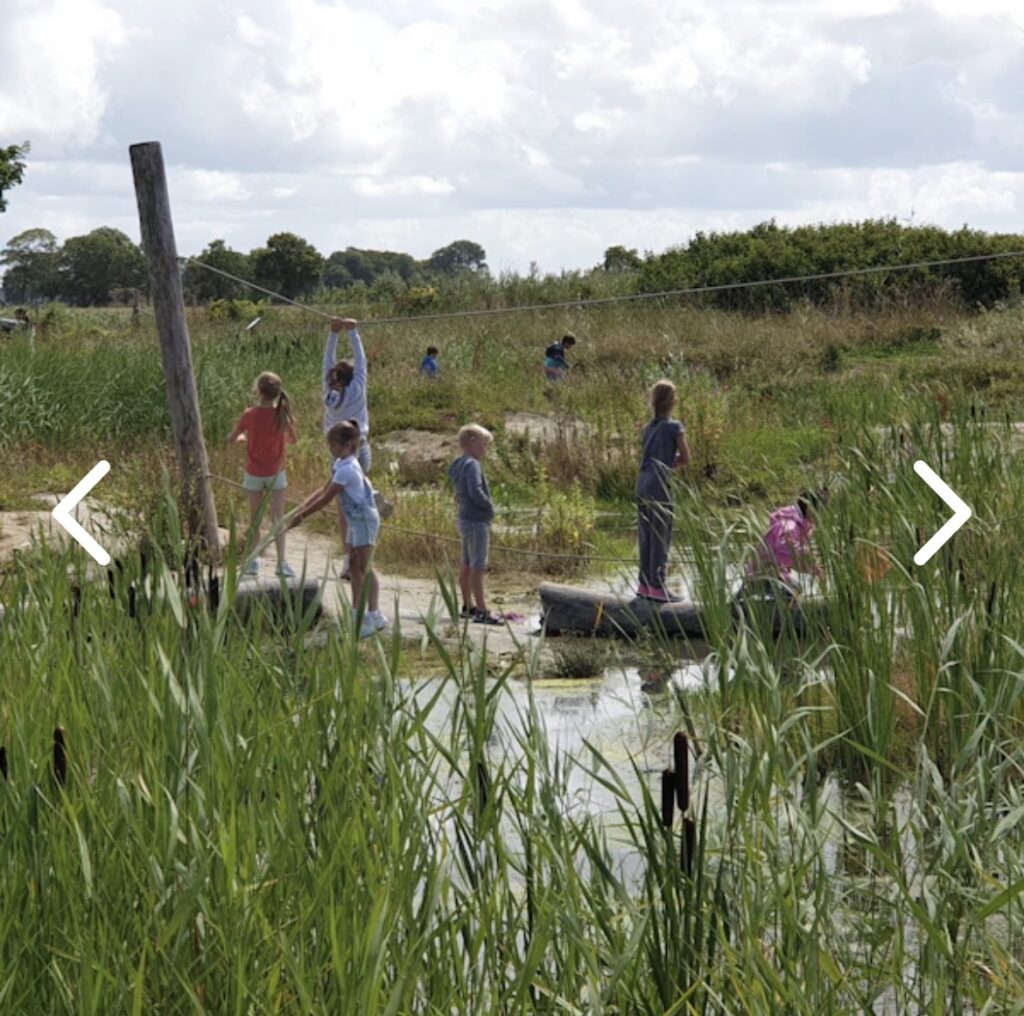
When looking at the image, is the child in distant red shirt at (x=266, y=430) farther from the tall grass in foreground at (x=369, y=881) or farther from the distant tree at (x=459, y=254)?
the distant tree at (x=459, y=254)

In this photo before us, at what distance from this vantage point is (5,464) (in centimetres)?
1411

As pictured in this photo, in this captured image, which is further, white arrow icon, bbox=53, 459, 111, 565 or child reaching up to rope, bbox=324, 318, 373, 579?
child reaching up to rope, bbox=324, 318, 373, 579

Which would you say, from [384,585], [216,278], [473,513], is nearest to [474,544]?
[473,513]

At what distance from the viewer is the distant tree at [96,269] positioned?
83625mm

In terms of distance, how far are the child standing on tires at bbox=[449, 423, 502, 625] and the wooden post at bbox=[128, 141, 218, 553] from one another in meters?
1.33

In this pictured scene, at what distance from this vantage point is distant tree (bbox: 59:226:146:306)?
83625mm

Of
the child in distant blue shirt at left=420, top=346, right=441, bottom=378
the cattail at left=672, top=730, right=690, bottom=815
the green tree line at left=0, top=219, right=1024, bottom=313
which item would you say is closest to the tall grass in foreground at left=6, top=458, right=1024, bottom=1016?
the cattail at left=672, top=730, right=690, bottom=815

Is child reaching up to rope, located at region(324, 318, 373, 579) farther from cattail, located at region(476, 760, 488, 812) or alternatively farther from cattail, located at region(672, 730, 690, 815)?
cattail, located at region(672, 730, 690, 815)

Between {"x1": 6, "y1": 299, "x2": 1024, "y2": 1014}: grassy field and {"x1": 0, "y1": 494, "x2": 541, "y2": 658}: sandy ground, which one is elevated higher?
{"x1": 6, "y1": 299, "x2": 1024, "y2": 1014}: grassy field

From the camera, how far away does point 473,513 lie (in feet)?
29.9

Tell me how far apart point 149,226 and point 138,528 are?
65.4 inches

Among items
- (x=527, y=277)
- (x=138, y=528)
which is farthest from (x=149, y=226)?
(x=527, y=277)

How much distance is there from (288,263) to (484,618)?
55.6m

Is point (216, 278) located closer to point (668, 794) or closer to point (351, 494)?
point (351, 494)
